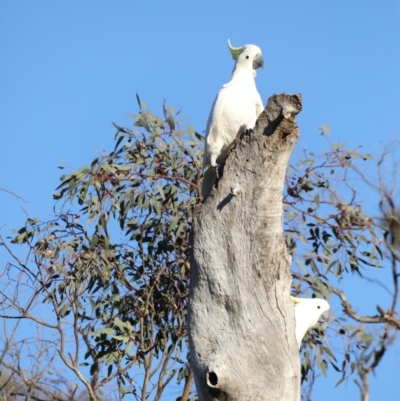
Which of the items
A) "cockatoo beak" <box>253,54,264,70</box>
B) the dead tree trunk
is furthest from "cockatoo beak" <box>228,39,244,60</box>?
the dead tree trunk

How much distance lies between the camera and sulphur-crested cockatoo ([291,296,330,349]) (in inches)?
116

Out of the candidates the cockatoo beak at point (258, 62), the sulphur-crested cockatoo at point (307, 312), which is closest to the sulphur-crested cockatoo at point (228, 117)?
the cockatoo beak at point (258, 62)

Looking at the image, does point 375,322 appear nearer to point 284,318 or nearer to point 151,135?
point 151,135

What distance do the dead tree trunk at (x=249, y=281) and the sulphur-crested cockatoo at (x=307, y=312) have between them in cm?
38

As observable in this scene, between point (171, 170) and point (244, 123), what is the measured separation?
2.34ft

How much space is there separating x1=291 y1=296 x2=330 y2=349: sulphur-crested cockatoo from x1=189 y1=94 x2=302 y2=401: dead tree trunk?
378 mm

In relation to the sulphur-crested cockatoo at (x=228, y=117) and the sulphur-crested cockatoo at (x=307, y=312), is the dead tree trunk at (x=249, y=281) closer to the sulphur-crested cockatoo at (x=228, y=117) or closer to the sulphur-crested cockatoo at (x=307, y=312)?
the sulphur-crested cockatoo at (x=307, y=312)

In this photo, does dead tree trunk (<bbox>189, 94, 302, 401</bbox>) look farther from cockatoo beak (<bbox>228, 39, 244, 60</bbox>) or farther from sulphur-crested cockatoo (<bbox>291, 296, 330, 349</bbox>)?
cockatoo beak (<bbox>228, 39, 244, 60</bbox>)

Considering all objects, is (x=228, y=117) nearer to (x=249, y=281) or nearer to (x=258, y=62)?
(x=258, y=62)

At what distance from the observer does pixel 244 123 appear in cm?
316

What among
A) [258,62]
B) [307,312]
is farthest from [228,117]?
[307,312]

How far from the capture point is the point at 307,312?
305 cm

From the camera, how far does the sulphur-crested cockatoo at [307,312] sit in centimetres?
294

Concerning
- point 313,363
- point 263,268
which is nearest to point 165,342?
point 313,363
